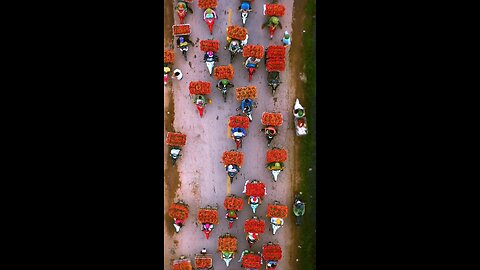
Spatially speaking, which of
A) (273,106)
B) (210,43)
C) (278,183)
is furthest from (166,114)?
(278,183)

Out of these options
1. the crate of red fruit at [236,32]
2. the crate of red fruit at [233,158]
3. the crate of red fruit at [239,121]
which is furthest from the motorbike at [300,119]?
the crate of red fruit at [236,32]

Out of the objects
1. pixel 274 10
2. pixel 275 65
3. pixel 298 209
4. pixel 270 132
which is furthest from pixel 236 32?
pixel 298 209

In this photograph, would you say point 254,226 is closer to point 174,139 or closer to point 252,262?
point 252,262

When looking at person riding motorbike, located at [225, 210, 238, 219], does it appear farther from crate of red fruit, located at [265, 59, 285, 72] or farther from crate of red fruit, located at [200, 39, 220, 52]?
crate of red fruit, located at [200, 39, 220, 52]

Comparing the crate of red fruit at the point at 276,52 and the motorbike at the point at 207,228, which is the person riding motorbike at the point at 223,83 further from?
the motorbike at the point at 207,228

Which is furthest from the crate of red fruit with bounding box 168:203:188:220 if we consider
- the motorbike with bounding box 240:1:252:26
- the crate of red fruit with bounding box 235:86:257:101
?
the motorbike with bounding box 240:1:252:26

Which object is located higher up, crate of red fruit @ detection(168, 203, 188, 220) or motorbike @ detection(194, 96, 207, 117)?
motorbike @ detection(194, 96, 207, 117)
